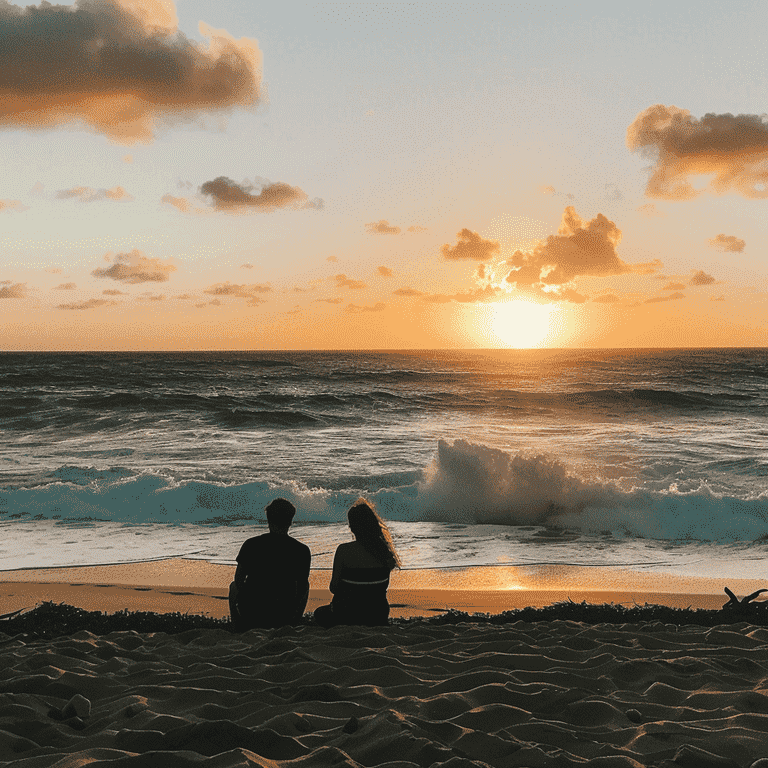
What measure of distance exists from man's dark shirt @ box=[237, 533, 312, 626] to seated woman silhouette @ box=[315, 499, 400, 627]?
0.23 m

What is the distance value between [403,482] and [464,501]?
2474 millimetres

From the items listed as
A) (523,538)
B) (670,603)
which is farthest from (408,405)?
(670,603)

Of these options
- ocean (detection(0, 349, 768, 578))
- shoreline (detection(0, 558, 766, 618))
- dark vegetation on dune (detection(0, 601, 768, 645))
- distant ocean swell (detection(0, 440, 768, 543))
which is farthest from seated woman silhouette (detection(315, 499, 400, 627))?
distant ocean swell (detection(0, 440, 768, 543))

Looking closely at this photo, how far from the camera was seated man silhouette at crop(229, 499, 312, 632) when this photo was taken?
4.84m

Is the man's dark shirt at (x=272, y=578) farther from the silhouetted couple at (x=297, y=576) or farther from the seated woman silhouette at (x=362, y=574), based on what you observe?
the seated woman silhouette at (x=362, y=574)

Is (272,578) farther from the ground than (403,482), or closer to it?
farther from the ground

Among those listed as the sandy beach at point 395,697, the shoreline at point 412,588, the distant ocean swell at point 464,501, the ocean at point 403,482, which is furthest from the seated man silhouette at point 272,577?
the distant ocean swell at point 464,501

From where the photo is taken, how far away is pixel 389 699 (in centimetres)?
329

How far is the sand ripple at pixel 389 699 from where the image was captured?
2.71m

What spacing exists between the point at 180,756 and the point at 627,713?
2.01 metres

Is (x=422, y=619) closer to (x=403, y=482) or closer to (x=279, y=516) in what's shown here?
(x=279, y=516)

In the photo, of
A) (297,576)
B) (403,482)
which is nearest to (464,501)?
(403,482)

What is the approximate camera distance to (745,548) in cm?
968

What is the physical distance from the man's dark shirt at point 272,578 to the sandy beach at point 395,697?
215 millimetres
